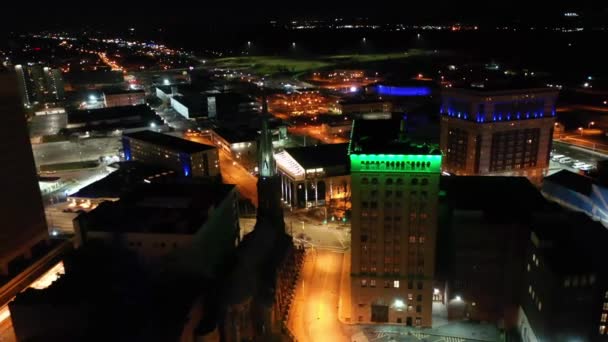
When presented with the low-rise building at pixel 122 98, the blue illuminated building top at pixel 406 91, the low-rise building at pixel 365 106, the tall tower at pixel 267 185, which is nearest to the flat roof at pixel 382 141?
the tall tower at pixel 267 185

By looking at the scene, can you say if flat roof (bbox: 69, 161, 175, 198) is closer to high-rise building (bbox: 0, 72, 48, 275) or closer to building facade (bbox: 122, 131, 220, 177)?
building facade (bbox: 122, 131, 220, 177)

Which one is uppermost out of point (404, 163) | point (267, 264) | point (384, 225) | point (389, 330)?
point (404, 163)

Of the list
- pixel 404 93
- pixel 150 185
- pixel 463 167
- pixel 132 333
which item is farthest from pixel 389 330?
pixel 404 93

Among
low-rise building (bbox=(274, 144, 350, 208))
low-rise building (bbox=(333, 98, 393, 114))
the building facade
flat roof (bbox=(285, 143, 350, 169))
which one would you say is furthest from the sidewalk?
low-rise building (bbox=(333, 98, 393, 114))

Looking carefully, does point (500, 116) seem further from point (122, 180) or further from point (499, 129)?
point (122, 180)

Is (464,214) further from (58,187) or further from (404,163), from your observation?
(58,187)

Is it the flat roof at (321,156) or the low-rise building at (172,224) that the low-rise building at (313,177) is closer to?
the flat roof at (321,156)
